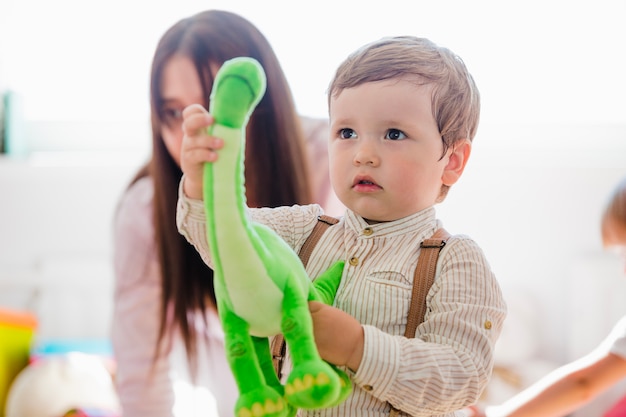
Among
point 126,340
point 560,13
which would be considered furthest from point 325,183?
point 560,13

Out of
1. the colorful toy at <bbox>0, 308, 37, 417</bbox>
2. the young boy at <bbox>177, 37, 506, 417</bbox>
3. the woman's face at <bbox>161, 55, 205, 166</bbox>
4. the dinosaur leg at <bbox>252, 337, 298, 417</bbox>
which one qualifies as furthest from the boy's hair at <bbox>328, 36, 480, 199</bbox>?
the colorful toy at <bbox>0, 308, 37, 417</bbox>

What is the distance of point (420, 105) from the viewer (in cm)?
61

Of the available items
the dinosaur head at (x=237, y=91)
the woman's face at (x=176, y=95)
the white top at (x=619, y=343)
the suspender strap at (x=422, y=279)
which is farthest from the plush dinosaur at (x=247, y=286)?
the woman's face at (x=176, y=95)

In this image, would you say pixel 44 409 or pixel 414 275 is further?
pixel 44 409

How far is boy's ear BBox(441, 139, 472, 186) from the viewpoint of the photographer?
26.0 inches

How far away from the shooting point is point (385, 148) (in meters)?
0.61

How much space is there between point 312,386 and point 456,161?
272 mm

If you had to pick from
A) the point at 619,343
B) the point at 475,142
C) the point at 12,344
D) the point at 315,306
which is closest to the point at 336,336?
the point at 315,306

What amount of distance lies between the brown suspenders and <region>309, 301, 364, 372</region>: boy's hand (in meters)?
0.06

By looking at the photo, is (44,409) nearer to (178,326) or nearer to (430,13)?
(178,326)

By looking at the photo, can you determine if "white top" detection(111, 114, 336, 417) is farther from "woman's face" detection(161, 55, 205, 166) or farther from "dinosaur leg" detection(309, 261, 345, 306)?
"dinosaur leg" detection(309, 261, 345, 306)

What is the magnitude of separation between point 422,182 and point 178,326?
0.76 meters

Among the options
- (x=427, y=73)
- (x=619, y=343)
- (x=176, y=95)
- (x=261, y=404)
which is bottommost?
(x=619, y=343)

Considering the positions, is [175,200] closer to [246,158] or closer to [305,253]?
[246,158]
